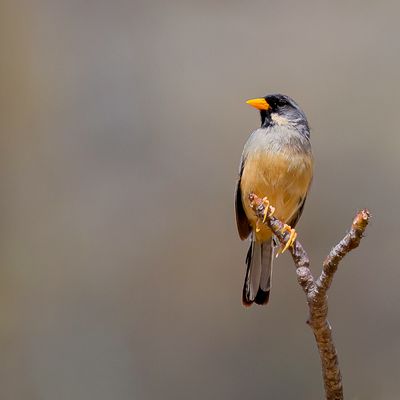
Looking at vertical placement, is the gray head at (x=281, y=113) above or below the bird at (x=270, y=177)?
above

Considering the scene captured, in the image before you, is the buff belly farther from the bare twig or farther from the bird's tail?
the bare twig

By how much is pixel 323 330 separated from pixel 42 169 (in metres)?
4.87

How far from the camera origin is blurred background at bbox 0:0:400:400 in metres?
5.81

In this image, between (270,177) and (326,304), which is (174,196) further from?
(326,304)

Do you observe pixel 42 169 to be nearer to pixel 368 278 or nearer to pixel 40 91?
pixel 40 91

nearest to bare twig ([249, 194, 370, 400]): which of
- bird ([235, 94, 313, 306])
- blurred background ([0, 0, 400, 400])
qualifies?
bird ([235, 94, 313, 306])

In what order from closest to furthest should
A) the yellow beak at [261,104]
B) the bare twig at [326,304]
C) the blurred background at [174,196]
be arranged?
the bare twig at [326,304], the yellow beak at [261,104], the blurred background at [174,196]

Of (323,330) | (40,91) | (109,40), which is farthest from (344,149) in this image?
(323,330)

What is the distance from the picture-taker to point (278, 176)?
4.09 metres

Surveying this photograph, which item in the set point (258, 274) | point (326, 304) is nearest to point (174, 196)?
point (258, 274)

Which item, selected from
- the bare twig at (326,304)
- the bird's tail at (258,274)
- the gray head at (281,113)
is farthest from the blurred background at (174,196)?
the bare twig at (326,304)

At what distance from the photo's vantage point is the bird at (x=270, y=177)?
4098mm

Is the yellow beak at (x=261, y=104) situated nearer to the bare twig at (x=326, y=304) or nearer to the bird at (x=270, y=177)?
the bird at (x=270, y=177)

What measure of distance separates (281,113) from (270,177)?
1.79 feet
